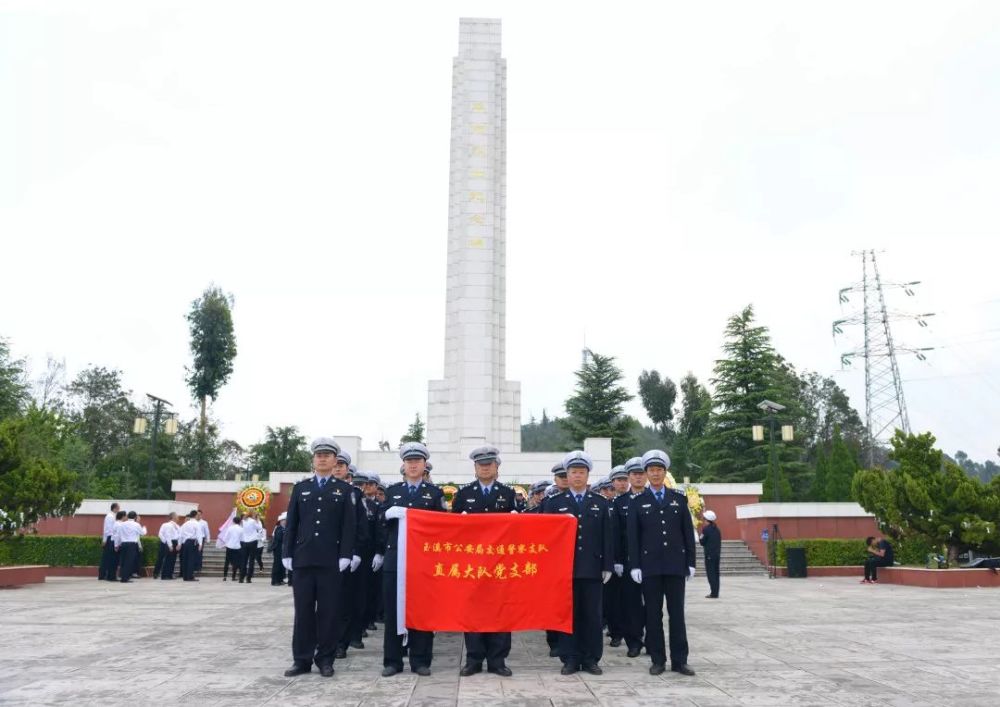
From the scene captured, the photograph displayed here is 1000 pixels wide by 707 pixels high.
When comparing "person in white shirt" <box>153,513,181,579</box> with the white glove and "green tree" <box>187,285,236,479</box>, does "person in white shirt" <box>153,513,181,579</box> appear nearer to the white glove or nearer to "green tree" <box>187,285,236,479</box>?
the white glove

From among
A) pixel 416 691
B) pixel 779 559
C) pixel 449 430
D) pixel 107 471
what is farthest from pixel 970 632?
pixel 107 471

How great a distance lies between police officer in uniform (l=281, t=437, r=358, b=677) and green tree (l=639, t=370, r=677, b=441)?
181 feet

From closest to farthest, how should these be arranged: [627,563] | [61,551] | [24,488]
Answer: [627,563] → [24,488] → [61,551]

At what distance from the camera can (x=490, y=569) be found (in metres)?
6.40

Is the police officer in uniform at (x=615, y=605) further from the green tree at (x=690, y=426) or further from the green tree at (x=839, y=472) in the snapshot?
the green tree at (x=690, y=426)

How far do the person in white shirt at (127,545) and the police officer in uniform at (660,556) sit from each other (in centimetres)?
1252

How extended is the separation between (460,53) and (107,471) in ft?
88.9

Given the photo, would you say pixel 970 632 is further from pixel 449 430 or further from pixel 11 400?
pixel 11 400

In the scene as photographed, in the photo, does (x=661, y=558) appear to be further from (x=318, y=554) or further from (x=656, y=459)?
(x=318, y=554)

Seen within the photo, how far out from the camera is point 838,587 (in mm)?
15250

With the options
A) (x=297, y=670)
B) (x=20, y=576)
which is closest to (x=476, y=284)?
(x=20, y=576)

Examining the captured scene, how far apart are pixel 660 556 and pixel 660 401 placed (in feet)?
181

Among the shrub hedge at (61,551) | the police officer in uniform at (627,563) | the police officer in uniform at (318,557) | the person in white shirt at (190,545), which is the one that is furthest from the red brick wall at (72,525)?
the police officer in uniform at (627,563)

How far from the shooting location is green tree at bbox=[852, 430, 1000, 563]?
1449 cm
